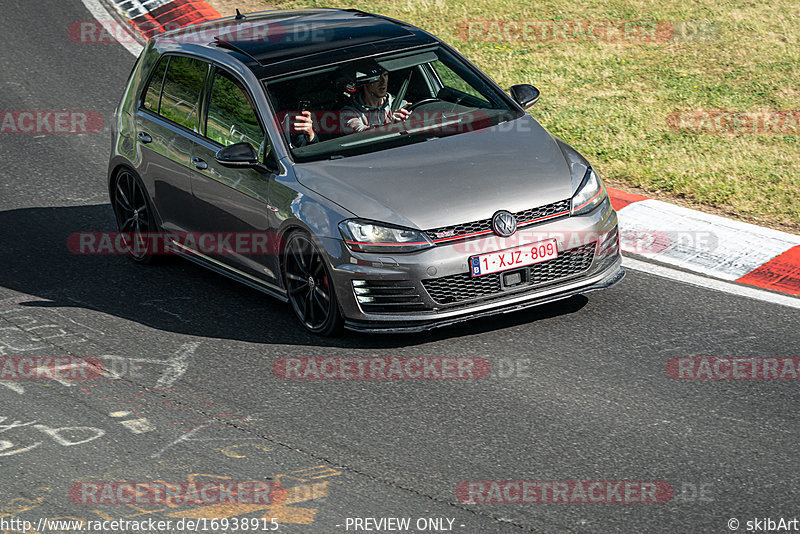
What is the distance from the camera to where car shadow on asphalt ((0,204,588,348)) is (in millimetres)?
7859

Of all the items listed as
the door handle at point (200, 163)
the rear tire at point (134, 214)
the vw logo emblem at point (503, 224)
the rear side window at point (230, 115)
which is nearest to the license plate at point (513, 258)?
the vw logo emblem at point (503, 224)

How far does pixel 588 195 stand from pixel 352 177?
5.07ft

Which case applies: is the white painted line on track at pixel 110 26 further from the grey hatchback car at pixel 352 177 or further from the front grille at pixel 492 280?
the front grille at pixel 492 280

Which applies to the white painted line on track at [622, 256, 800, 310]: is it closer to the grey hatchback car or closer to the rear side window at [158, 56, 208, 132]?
the grey hatchback car

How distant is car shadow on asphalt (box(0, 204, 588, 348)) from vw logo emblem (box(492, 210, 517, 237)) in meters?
0.80

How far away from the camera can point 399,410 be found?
671cm

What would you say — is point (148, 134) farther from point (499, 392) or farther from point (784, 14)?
point (784, 14)

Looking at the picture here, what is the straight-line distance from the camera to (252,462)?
6.15 meters

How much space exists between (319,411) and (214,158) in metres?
2.45

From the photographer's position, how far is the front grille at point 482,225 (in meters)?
7.18

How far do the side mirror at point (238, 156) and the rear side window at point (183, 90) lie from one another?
2.90 feet

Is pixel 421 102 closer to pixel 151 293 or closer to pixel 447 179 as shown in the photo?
pixel 447 179

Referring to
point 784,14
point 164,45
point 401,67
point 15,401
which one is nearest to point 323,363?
point 15,401

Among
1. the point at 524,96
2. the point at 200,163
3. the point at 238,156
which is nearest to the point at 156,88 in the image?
the point at 200,163
